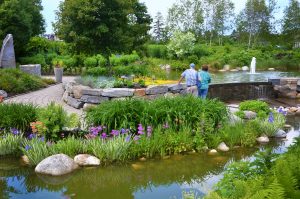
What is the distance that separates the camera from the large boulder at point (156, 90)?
33.8 ft

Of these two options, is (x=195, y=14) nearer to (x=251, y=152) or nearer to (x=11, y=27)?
(x=11, y=27)

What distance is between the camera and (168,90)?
35.6ft

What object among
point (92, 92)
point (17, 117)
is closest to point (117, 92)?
point (92, 92)

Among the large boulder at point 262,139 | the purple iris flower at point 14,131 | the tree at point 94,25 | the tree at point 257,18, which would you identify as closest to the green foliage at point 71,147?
the purple iris flower at point 14,131

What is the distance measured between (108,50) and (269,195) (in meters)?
11.7

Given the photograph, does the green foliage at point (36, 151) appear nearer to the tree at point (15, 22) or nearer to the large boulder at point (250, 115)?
the large boulder at point (250, 115)

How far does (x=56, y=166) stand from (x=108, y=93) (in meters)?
4.25

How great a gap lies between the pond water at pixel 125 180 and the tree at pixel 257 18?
40095mm

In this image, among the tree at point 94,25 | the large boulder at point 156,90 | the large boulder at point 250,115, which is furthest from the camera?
the tree at point 94,25

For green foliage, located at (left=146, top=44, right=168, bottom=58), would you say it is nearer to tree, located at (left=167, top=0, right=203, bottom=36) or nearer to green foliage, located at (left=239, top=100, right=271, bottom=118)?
tree, located at (left=167, top=0, right=203, bottom=36)

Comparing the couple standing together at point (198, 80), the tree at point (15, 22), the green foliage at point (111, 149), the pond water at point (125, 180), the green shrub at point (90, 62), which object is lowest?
the pond water at point (125, 180)

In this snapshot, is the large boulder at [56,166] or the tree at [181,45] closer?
the large boulder at [56,166]

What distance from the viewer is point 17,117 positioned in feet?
24.1

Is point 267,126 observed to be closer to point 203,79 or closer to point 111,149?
point 203,79
